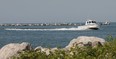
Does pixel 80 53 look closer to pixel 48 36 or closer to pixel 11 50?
pixel 11 50

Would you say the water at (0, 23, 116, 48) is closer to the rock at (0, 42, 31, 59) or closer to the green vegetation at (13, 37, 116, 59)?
the rock at (0, 42, 31, 59)

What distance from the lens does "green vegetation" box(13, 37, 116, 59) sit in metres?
14.4

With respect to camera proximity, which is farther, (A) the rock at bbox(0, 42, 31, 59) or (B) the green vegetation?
(A) the rock at bbox(0, 42, 31, 59)

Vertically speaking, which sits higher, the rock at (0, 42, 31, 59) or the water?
the rock at (0, 42, 31, 59)

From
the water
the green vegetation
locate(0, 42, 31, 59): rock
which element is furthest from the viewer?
the water

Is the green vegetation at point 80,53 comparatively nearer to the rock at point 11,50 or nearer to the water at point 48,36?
the rock at point 11,50

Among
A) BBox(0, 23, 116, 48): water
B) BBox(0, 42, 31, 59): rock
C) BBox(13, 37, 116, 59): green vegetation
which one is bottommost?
BBox(0, 23, 116, 48): water

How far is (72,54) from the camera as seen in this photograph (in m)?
14.8

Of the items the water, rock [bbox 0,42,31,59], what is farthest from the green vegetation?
the water

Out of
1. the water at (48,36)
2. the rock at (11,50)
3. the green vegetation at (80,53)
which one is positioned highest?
the green vegetation at (80,53)

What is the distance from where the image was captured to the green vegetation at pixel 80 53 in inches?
568

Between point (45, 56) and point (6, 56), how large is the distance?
2.71m

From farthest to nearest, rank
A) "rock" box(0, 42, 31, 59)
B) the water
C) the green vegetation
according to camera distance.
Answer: the water
"rock" box(0, 42, 31, 59)
the green vegetation

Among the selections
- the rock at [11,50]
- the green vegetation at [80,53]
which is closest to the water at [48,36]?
the rock at [11,50]
